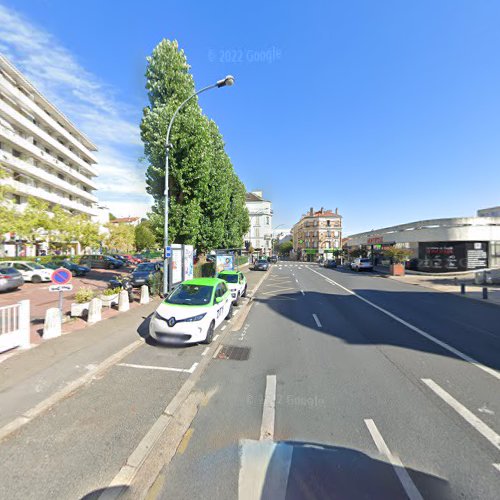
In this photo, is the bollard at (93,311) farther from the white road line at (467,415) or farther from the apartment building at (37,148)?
the apartment building at (37,148)

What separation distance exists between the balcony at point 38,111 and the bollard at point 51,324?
34.8 m

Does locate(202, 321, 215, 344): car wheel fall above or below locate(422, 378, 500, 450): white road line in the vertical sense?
above

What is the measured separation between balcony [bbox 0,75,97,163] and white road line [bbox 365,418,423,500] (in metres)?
41.0

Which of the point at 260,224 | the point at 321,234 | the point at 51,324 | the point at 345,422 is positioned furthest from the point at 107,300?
the point at 321,234

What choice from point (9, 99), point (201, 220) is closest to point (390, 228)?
point (201, 220)

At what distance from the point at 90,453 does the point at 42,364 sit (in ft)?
9.85

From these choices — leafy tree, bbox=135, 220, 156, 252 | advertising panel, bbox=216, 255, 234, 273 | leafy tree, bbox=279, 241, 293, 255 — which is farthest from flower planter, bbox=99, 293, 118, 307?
leafy tree, bbox=279, 241, 293, 255

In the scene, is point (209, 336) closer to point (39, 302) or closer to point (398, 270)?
point (39, 302)

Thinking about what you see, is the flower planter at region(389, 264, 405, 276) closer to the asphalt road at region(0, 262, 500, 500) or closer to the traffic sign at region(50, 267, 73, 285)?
the asphalt road at region(0, 262, 500, 500)

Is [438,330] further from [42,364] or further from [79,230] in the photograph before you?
[79,230]

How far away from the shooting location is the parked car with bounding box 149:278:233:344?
6.17 metres

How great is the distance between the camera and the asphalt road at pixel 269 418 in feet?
8.48

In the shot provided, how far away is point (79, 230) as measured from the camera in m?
28.4

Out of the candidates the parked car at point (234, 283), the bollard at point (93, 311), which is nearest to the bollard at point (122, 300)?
the bollard at point (93, 311)
